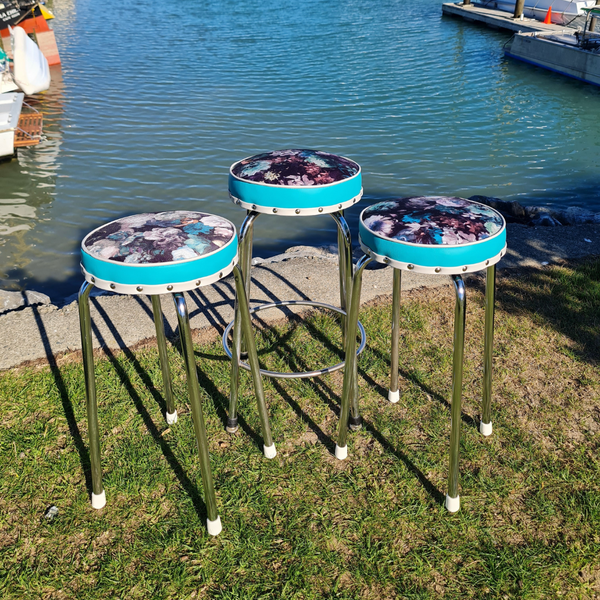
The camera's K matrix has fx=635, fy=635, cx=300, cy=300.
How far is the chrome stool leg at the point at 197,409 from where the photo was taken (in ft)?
8.22

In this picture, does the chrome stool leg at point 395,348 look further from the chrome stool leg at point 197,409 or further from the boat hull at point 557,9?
the boat hull at point 557,9

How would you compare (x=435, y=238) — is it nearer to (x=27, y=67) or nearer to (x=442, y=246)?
(x=442, y=246)

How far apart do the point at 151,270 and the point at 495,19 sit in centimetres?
2447

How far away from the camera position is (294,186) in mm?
2994

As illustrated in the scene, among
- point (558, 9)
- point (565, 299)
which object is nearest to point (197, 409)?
point (565, 299)

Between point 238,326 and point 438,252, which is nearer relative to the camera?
point 438,252

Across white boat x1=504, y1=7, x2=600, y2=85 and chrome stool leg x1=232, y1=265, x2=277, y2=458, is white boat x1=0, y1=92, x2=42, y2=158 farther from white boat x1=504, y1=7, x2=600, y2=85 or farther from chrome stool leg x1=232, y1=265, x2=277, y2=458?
white boat x1=504, y1=7, x2=600, y2=85

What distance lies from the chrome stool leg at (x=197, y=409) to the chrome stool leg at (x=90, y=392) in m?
0.40

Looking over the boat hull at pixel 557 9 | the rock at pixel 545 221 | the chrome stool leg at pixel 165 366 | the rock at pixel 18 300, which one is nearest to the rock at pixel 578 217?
the rock at pixel 545 221

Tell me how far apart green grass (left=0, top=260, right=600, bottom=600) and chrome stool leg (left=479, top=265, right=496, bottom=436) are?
95 mm

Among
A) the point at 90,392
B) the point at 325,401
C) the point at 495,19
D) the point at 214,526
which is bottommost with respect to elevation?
the point at 495,19

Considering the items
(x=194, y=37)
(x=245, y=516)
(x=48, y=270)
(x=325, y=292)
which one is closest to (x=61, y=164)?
(x=48, y=270)

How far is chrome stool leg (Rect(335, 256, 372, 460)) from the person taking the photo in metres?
2.88

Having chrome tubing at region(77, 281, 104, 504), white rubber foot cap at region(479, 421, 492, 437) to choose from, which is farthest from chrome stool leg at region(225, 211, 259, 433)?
white rubber foot cap at region(479, 421, 492, 437)
